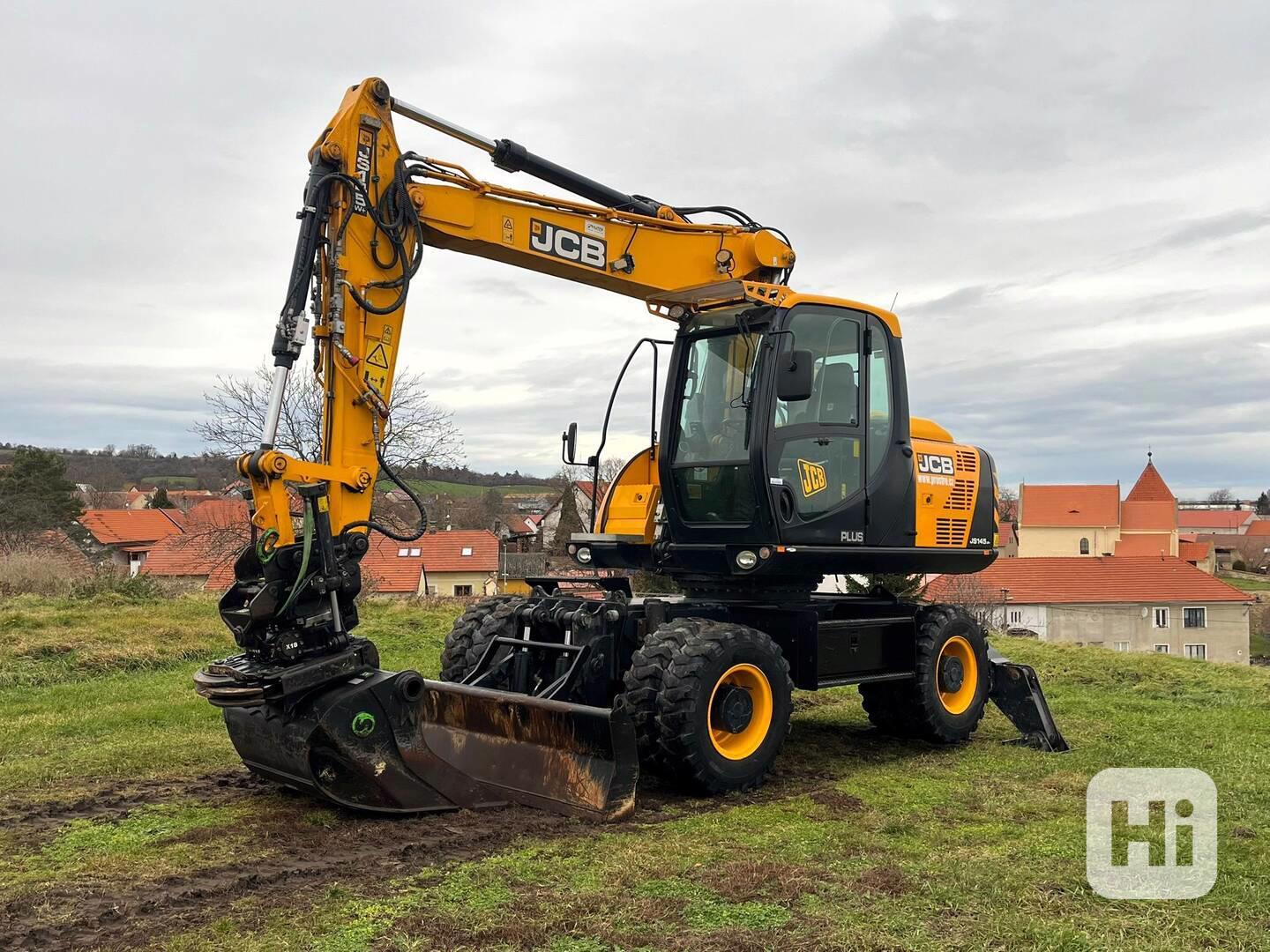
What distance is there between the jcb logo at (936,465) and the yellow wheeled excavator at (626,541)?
0.07 ft

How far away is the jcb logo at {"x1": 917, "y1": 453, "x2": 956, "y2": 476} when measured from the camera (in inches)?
309

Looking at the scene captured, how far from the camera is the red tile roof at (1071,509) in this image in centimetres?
6581

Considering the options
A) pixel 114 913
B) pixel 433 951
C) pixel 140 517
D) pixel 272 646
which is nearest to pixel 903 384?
pixel 272 646

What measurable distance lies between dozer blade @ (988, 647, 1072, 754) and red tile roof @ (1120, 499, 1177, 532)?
213ft

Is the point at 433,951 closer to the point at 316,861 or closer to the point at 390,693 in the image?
the point at 316,861

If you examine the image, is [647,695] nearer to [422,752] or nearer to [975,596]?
[422,752]

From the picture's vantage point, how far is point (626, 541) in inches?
299

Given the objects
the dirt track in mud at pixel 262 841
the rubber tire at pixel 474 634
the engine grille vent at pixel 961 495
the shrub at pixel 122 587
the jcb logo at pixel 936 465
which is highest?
the jcb logo at pixel 936 465

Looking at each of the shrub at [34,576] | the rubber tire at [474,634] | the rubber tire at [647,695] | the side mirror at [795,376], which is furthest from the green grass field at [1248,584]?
the rubber tire at [647,695]

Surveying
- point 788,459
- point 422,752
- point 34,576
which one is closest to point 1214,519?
point 34,576

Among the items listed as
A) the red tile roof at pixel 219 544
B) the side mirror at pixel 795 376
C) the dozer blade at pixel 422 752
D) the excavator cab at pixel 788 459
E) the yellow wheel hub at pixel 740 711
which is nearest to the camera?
the dozer blade at pixel 422 752

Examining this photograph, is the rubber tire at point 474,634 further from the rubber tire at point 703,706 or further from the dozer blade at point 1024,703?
the dozer blade at point 1024,703

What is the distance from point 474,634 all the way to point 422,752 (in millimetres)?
1954

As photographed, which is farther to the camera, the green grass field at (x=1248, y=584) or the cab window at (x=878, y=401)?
the green grass field at (x=1248, y=584)
